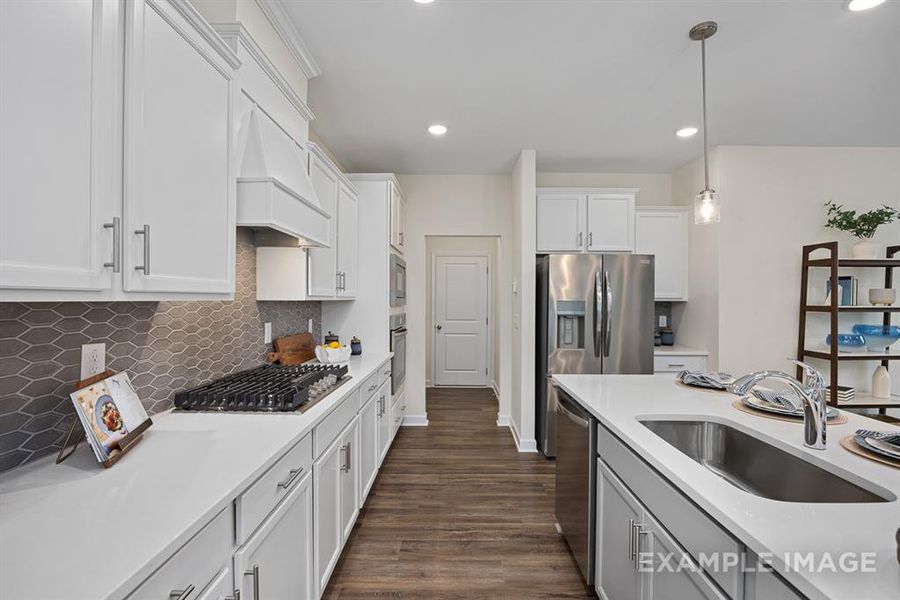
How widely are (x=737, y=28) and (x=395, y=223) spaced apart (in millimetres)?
2698

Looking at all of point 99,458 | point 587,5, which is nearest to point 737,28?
point 587,5

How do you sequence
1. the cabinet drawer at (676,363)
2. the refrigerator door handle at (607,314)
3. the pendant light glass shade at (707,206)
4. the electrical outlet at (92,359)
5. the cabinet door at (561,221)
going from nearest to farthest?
the electrical outlet at (92,359) < the pendant light glass shade at (707,206) < the refrigerator door handle at (607,314) < the cabinet drawer at (676,363) < the cabinet door at (561,221)

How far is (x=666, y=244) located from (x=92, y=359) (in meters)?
4.37

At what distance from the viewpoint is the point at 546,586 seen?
1.96 meters

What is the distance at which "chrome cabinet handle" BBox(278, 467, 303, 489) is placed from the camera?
1303 mm

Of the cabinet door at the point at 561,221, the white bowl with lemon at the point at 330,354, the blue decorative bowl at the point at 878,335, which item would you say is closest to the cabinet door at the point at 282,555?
the white bowl with lemon at the point at 330,354

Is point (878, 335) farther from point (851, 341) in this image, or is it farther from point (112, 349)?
point (112, 349)

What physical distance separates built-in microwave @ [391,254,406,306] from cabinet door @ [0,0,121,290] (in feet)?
9.11

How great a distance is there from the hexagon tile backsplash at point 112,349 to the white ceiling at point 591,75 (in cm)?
127

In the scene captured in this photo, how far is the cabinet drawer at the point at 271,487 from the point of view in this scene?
1063 mm

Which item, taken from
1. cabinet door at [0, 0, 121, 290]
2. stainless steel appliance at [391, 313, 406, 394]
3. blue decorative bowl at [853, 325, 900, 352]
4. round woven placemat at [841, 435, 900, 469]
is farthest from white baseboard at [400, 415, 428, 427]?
blue decorative bowl at [853, 325, 900, 352]

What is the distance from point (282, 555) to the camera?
1323 mm

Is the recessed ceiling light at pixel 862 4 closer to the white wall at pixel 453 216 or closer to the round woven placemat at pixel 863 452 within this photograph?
the round woven placemat at pixel 863 452

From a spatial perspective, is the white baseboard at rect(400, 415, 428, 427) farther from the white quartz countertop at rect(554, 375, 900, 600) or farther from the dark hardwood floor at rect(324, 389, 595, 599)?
the white quartz countertop at rect(554, 375, 900, 600)
